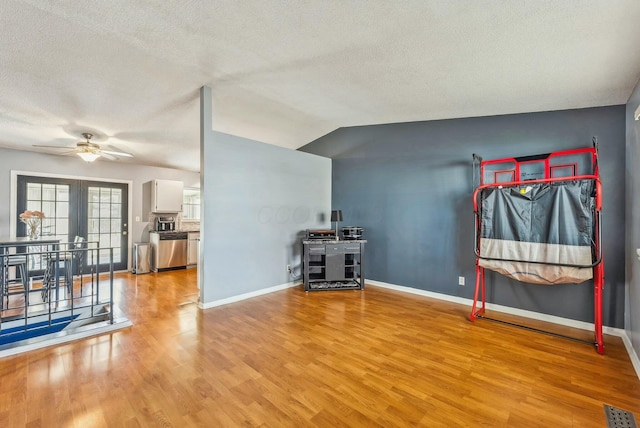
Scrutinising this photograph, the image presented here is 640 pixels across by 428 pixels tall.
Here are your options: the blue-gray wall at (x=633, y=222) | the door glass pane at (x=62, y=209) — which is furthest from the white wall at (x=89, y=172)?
the blue-gray wall at (x=633, y=222)

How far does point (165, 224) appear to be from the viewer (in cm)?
612

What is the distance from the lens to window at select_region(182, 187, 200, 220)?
678cm

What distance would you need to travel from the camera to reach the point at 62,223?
5.19m

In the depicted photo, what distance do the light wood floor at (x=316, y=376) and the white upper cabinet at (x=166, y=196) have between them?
11.4ft

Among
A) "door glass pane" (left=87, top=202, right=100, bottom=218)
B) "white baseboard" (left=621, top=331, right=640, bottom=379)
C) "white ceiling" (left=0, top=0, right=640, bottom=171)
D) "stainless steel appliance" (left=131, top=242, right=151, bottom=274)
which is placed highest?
"white ceiling" (left=0, top=0, right=640, bottom=171)

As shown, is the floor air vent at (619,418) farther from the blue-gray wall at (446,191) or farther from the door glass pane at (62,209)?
the door glass pane at (62,209)

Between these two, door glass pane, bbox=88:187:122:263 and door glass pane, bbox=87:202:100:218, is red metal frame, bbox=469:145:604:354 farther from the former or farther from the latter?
door glass pane, bbox=87:202:100:218

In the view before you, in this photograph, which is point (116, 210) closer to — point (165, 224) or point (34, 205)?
point (165, 224)

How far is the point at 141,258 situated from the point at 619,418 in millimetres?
6883

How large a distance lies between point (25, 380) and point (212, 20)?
10.0 ft

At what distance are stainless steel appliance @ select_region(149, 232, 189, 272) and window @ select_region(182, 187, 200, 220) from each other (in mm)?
939

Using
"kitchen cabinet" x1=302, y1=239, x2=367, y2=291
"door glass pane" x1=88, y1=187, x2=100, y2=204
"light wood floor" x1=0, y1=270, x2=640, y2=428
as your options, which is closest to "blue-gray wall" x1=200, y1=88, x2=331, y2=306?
"kitchen cabinet" x1=302, y1=239, x2=367, y2=291

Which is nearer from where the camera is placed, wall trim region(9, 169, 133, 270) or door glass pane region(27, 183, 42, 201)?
wall trim region(9, 169, 133, 270)

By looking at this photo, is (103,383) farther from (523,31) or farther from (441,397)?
(523,31)
